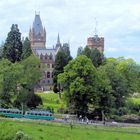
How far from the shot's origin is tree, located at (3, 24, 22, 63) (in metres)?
115

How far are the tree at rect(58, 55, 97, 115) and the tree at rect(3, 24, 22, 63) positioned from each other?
92.3 ft

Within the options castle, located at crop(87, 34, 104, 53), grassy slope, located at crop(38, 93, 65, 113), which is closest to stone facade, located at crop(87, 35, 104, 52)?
castle, located at crop(87, 34, 104, 53)

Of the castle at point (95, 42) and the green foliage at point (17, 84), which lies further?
the castle at point (95, 42)

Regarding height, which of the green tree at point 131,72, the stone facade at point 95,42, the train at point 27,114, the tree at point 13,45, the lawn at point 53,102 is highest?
the stone facade at point 95,42

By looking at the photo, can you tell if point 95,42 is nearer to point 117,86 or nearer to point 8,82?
point 117,86

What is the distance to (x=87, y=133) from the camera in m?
65.9

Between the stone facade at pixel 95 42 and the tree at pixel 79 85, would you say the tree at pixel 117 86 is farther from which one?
the stone facade at pixel 95 42

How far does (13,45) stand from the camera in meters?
115

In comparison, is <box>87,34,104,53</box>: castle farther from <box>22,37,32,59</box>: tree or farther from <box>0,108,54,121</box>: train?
<box>0,108,54,121</box>: train

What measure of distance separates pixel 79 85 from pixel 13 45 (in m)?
34.1

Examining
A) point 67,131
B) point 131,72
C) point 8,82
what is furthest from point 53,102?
point 67,131

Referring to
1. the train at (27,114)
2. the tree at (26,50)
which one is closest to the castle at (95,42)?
the tree at (26,50)

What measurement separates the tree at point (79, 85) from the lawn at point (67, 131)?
1524cm

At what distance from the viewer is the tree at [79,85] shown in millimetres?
85750
